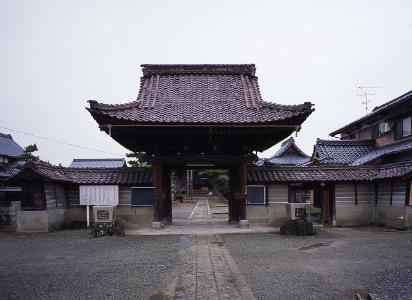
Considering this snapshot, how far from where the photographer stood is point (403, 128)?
23.5m

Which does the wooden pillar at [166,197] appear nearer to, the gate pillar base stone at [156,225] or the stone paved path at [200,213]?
the gate pillar base stone at [156,225]

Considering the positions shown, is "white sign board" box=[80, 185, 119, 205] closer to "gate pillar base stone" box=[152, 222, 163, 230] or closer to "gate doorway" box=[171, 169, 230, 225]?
"gate pillar base stone" box=[152, 222, 163, 230]

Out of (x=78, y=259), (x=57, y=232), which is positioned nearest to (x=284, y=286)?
(x=78, y=259)

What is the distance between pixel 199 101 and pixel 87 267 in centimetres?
1019

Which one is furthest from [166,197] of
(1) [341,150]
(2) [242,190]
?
(1) [341,150]

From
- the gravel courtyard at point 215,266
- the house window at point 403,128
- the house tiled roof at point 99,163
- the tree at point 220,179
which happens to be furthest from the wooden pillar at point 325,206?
the house tiled roof at point 99,163

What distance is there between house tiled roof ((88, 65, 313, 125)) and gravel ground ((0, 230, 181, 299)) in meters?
4.91

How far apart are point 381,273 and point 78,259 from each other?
Result: 25.7 ft

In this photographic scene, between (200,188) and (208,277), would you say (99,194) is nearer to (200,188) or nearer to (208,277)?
(208,277)

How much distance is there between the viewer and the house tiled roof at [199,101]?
15.2 meters

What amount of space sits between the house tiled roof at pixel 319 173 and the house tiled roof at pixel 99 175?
17.3 feet

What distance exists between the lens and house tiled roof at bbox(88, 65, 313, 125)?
15.2 metres

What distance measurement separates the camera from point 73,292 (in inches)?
284

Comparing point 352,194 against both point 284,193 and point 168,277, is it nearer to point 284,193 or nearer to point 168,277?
point 284,193
